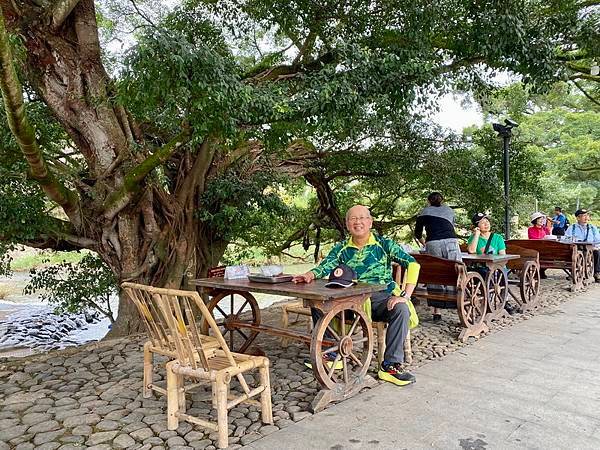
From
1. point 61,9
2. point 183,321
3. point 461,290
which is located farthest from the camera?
point 61,9

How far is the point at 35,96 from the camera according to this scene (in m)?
5.62

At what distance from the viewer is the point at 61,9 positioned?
4.81 meters

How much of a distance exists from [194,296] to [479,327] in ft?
10.9

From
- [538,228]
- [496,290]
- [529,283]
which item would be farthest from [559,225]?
[496,290]

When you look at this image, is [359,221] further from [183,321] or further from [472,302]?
[472,302]

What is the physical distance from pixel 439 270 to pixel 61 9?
4600 mm

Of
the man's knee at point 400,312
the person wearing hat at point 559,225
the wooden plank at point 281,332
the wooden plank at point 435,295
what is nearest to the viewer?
the wooden plank at point 281,332

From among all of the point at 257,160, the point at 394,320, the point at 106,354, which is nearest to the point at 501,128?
the point at 257,160

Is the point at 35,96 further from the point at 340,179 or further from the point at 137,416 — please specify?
the point at 340,179

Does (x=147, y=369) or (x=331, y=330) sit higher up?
(x=331, y=330)

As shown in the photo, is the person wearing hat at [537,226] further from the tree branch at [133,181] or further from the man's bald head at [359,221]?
the tree branch at [133,181]

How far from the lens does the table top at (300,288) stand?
2.83 metres

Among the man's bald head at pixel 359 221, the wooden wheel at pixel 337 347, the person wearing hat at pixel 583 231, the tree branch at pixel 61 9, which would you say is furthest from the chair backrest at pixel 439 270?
the person wearing hat at pixel 583 231

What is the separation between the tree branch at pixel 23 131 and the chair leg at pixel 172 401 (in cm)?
213
